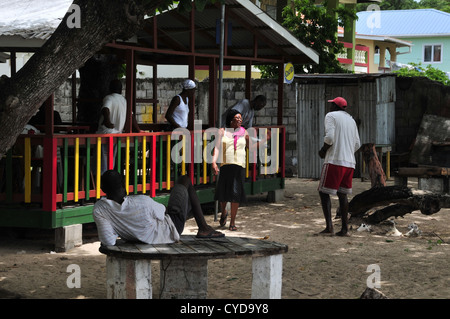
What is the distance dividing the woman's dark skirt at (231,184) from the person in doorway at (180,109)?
1168mm

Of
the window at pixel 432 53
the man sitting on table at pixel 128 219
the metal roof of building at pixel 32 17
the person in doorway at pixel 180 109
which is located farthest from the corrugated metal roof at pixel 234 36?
the window at pixel 432 53

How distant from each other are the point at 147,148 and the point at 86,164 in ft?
9.39

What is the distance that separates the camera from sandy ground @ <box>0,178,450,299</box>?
7.39m

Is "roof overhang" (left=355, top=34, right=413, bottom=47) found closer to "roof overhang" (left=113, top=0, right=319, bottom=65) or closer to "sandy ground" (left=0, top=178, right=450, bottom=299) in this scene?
"roof overhang" (left=113, top=0, right=319, bottom=65)

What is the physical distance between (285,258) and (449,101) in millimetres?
10184

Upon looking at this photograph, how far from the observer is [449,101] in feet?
58.9

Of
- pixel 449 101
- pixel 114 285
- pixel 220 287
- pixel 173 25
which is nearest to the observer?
pixel 114 285

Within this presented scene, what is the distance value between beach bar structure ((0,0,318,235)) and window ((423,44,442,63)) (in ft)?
143

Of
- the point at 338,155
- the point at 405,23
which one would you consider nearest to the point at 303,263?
the point at 338,155

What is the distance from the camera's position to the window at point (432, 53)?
183 ft

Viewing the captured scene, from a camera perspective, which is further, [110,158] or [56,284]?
[110,158]

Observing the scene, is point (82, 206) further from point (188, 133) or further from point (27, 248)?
point (188, 133)

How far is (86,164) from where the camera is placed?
32.4 ft

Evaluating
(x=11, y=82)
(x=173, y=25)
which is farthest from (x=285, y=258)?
(x=173, y=25)
